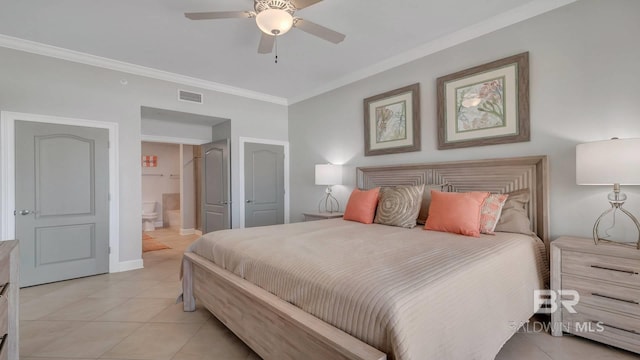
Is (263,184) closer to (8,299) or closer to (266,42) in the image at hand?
(266,42)

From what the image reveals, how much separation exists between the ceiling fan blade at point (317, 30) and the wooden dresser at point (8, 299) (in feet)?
7.27

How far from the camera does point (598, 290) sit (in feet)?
6.29

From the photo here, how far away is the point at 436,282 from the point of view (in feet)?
4.24

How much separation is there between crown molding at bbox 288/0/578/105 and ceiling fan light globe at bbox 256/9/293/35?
1837 mm

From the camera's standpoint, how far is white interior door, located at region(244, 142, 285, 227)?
4945 millimetres

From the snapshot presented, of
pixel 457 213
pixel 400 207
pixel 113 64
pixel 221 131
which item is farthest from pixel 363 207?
pixel 113 64

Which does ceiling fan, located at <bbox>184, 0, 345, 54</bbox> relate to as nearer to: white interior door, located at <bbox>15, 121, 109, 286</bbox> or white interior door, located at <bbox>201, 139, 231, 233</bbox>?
white interior door, located at <bbox>15, 121, 109, 286</bbox>

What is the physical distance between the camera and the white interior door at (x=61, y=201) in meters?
3.20

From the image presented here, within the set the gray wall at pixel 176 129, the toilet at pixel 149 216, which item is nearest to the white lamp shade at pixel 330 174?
the gray wall at pixel 176 129

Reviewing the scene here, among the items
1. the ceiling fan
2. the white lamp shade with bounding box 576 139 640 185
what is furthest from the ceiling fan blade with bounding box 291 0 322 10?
the white lamp shade with bounding box 576 139 640 185

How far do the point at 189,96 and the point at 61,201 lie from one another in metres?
2.03

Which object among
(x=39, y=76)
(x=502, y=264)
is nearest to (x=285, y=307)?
(x=502, y=264)

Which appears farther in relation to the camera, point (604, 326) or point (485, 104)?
point (485, 104)

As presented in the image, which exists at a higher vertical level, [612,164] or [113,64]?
[113,64]
